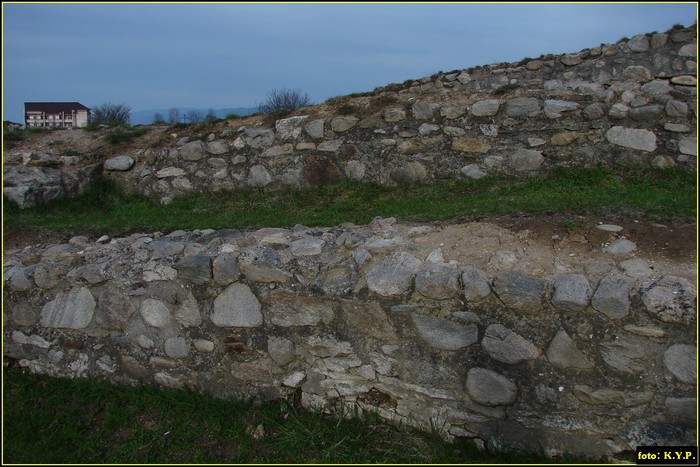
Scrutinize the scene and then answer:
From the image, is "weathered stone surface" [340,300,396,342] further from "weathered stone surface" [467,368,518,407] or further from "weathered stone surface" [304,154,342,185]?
"weathered stone surface" [304,154,342,185]

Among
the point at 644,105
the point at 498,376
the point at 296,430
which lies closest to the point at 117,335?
the point at 296,430

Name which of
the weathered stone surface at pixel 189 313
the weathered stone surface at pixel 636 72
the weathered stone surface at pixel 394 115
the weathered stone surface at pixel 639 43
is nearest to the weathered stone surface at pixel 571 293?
the weathered stone surface at pixel 189 313

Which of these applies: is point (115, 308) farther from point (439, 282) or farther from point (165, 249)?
point (439, 282)

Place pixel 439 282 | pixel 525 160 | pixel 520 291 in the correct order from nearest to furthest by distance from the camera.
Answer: pixel 520 291, pixel 439 282, pixel 525 160

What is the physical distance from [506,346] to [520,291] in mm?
358

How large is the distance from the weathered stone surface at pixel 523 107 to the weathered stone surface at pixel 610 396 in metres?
3.86

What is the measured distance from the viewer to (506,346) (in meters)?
3.34

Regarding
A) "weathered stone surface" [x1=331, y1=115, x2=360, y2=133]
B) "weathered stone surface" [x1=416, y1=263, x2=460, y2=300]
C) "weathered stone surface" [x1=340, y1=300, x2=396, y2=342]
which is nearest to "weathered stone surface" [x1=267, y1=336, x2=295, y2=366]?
"weathered stone surface" [x1=340, y1=300, x2=396, y2=342]

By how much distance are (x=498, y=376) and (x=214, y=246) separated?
2395 millimetres

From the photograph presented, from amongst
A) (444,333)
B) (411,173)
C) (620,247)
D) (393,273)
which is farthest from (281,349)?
(411,173)

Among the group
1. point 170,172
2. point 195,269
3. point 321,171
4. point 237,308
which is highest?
point 321,171

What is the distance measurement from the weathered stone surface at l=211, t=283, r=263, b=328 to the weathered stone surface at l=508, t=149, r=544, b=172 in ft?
11.9

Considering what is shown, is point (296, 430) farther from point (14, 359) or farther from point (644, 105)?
point (644, 105)

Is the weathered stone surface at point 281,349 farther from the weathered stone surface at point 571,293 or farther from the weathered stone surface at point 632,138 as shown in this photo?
the weathered stone surface at point 632,138
